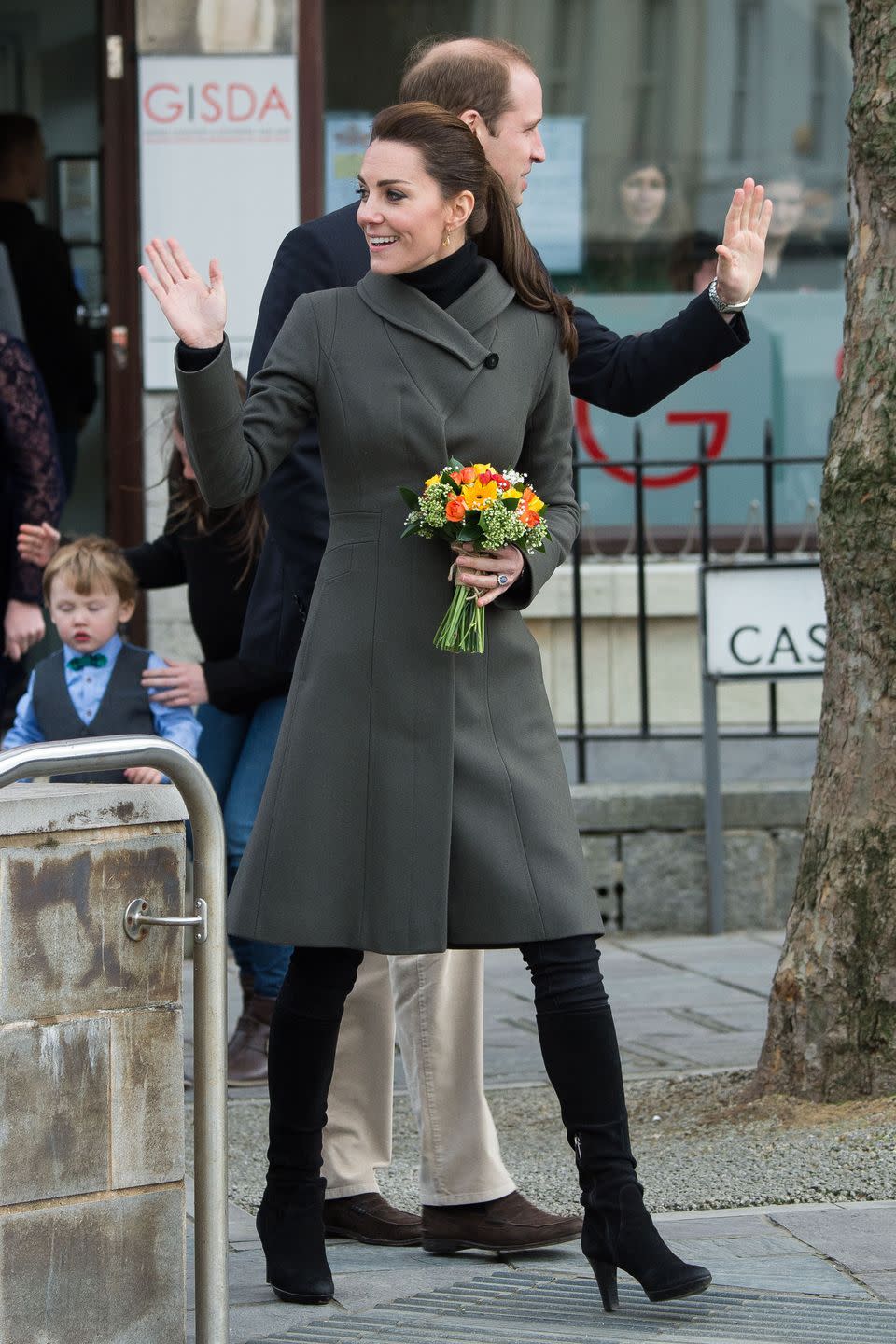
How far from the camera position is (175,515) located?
199 inches

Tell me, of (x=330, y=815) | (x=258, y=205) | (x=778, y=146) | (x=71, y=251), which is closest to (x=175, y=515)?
(x=330, y=815)

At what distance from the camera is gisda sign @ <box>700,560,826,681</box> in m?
6.69

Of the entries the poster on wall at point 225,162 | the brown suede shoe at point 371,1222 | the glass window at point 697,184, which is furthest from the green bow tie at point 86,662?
the glass window at point 697,184

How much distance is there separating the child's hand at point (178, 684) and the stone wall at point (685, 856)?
2.30m

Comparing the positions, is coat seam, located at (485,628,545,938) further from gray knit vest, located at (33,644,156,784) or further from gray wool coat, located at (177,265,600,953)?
gray knit vest, located at (33,644,156,784)

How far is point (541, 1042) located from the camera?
10.5 ft

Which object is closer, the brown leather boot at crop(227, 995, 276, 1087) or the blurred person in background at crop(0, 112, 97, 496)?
the brown leather boot at crop(227, 995, 276, 1087)

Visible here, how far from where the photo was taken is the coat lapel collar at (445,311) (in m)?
3.30

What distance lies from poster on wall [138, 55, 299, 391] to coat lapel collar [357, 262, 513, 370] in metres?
4.54

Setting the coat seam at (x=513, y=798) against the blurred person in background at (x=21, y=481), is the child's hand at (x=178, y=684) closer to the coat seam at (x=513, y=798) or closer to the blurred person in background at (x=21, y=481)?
the blurred person in background at (x=21, y=481)

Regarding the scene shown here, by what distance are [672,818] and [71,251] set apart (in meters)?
3.65

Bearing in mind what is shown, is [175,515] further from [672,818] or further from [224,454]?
[672,818]

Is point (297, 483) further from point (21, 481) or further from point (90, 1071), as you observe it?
point (21, 481)

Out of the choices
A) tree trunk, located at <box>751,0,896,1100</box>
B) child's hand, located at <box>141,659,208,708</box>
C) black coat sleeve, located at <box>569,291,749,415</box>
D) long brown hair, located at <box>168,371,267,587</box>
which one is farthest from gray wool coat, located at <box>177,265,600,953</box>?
long brown hair, located at <box>168,371,267,587</box>
